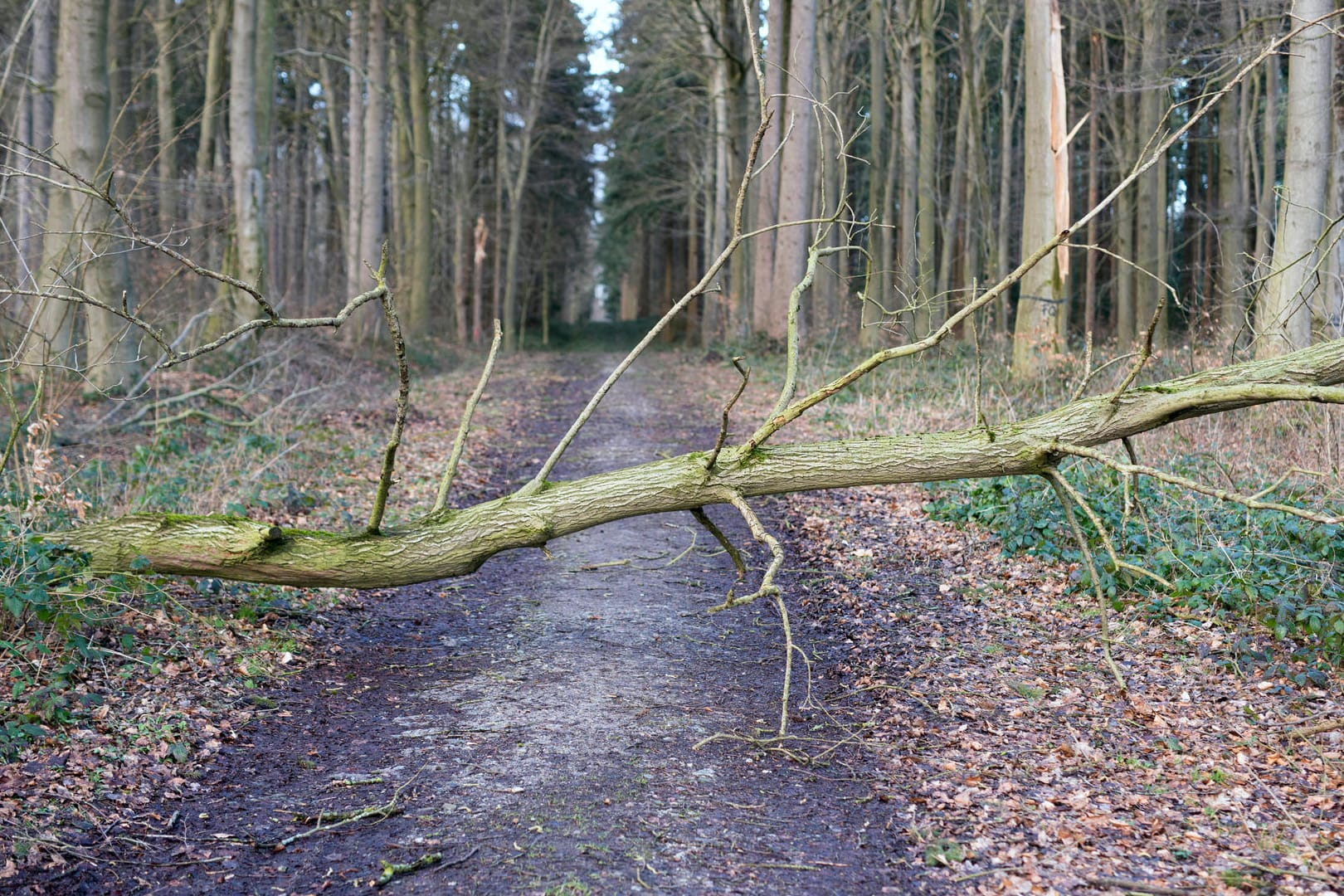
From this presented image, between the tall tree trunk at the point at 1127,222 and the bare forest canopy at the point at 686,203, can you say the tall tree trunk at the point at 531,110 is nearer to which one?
the bare forest canopy at the point at 686,203

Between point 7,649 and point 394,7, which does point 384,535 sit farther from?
point 394,7

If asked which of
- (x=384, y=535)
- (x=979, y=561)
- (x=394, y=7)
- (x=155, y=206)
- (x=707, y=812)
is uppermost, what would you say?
(x=394, y=7)

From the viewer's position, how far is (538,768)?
4289 millimetres

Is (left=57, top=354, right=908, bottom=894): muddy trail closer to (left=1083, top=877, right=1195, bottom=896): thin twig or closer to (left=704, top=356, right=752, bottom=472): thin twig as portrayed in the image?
(left=1083, top=877, right=1195, bottom=896): thin twig

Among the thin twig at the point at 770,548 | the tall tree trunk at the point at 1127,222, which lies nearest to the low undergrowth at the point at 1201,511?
the thin twig at the point at 770,548

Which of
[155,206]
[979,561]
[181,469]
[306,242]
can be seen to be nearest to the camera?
[979,561]

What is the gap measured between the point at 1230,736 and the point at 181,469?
781 cm

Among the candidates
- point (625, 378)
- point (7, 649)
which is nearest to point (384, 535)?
point (7, 649)

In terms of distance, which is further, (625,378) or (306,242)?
(306,242)

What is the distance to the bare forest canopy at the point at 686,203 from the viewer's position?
5.15 metres

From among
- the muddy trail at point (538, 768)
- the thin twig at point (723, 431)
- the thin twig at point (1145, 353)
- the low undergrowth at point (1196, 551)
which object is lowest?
the muddy trail at point (538, 768)

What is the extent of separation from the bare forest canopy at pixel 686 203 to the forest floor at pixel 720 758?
815 mm

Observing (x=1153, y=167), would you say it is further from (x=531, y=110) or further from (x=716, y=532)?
(x=531, y=110)

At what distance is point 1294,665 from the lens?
16.2ft
